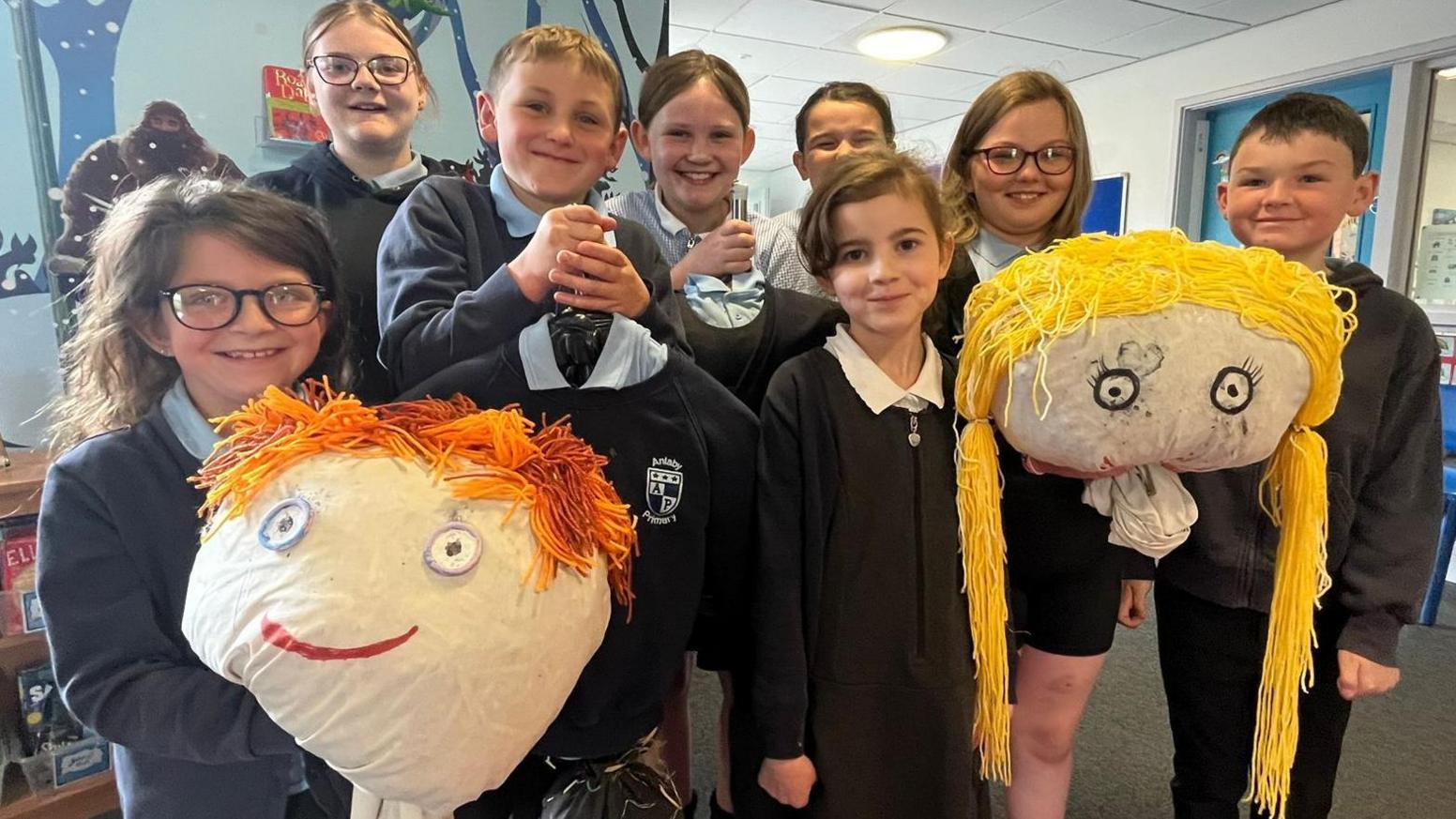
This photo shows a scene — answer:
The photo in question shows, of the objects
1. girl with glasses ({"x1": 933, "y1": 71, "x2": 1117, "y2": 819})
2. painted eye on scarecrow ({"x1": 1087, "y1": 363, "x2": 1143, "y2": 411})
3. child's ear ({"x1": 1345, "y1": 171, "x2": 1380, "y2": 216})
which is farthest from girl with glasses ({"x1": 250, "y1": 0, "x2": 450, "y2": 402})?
child's ear ({"x1": 1345, "y1": 171, "x2": 1380, "y2": 216})

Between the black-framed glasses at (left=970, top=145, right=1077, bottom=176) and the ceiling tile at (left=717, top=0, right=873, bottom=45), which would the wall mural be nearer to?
the black-framed glasses at (left=970, top=145, right=1077, bottom=176)

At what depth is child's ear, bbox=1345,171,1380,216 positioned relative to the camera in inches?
50.1

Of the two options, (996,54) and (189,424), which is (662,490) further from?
(996,54)

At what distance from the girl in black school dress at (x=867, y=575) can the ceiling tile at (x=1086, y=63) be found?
12.9 ft

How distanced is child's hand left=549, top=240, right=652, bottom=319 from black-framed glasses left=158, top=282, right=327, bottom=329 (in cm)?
33

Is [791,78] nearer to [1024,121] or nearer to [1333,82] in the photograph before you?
[1333,82]

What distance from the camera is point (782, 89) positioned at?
507 cm

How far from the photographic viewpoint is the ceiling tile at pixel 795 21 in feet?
11.9

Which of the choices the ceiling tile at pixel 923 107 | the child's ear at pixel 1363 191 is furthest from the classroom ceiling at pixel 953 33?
the child's ear at pixel 1363 191

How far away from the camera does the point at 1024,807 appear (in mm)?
1260

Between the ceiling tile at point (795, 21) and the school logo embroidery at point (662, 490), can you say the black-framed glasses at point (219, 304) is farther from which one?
the ceiling tile at point (795, 21)

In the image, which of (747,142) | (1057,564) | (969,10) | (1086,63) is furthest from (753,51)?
(1057,564)

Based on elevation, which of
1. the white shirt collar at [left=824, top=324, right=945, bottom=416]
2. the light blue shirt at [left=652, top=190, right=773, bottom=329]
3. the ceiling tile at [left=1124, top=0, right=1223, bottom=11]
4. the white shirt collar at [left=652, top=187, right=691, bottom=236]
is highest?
the ceiling tile at [left=1124, top=0, right=1223, bottom=11]

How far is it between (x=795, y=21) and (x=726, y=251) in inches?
125
